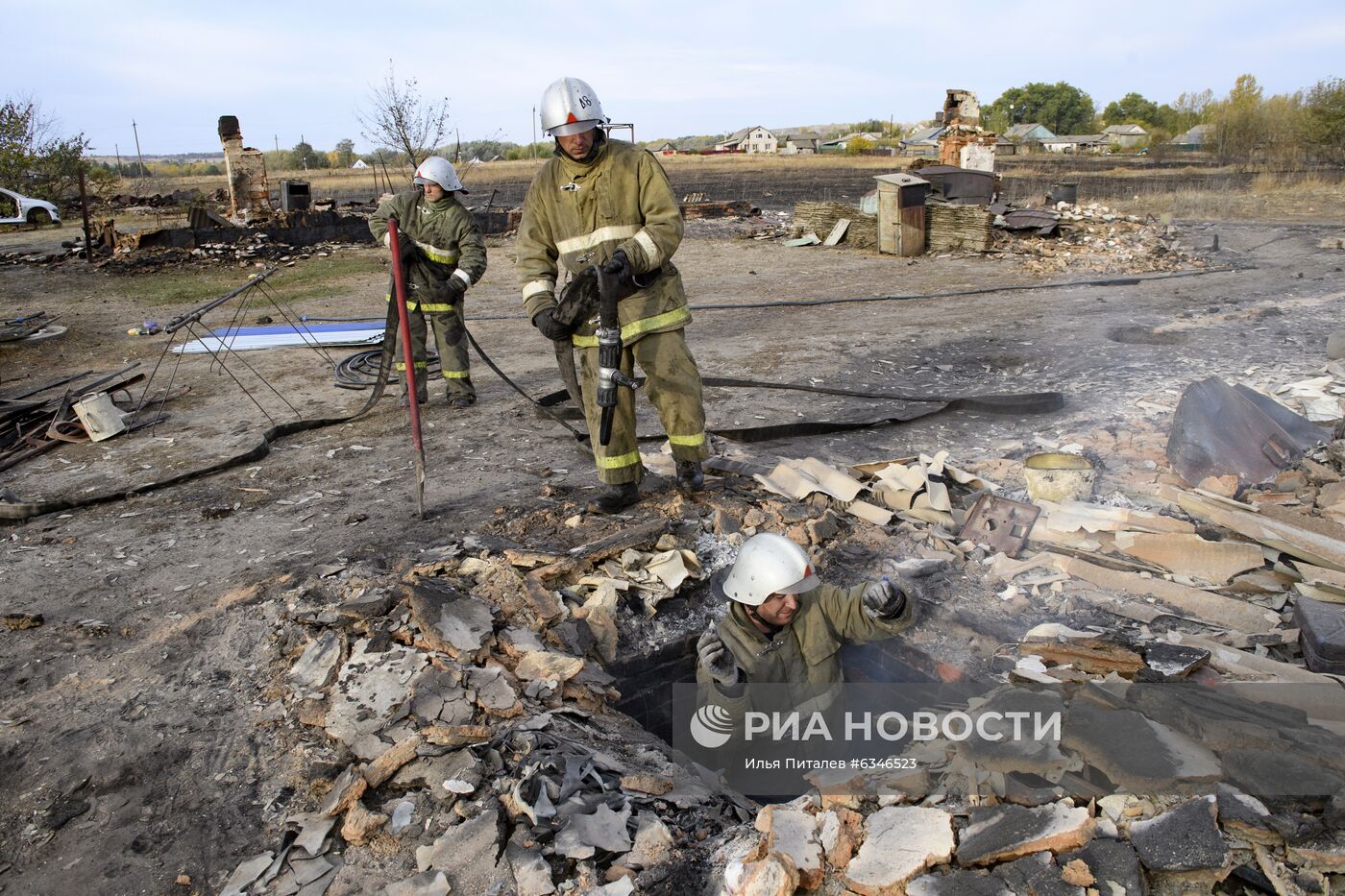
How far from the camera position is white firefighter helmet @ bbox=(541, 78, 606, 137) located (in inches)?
155

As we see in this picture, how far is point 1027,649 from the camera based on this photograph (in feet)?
11.5

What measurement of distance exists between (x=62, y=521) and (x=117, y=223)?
65.9 ft

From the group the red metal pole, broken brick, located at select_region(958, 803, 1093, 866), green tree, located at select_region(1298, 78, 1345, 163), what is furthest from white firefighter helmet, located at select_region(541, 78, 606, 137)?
green tree, located at select_region(1298, 78, 1345, 163)

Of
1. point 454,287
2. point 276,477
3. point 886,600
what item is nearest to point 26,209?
point 454,287

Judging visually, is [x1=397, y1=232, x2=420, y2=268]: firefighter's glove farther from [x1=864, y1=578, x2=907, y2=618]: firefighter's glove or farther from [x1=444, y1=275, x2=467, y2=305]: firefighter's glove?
[x1=864, y1=578, x2=907, y2=618]: firefighter's glove

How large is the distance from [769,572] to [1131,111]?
282 ft

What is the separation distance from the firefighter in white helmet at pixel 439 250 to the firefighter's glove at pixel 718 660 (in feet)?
13.3

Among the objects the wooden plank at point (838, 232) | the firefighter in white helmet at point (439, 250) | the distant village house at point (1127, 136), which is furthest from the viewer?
the distant village house at point (1127, 136)

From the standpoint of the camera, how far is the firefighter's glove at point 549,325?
14.1 feet

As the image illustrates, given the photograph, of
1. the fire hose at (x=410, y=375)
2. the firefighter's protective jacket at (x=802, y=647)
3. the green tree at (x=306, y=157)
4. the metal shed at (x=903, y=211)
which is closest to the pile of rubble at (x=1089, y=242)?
the metal shed at (x=903, y=211)

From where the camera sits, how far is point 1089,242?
45.4 ft

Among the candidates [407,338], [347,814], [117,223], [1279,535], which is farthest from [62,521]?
[117,223]

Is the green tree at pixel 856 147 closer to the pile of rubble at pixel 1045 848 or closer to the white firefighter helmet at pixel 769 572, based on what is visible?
the white firefighter helmet at pixel 769 572

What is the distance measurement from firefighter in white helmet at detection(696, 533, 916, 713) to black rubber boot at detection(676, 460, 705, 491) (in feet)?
4.64
